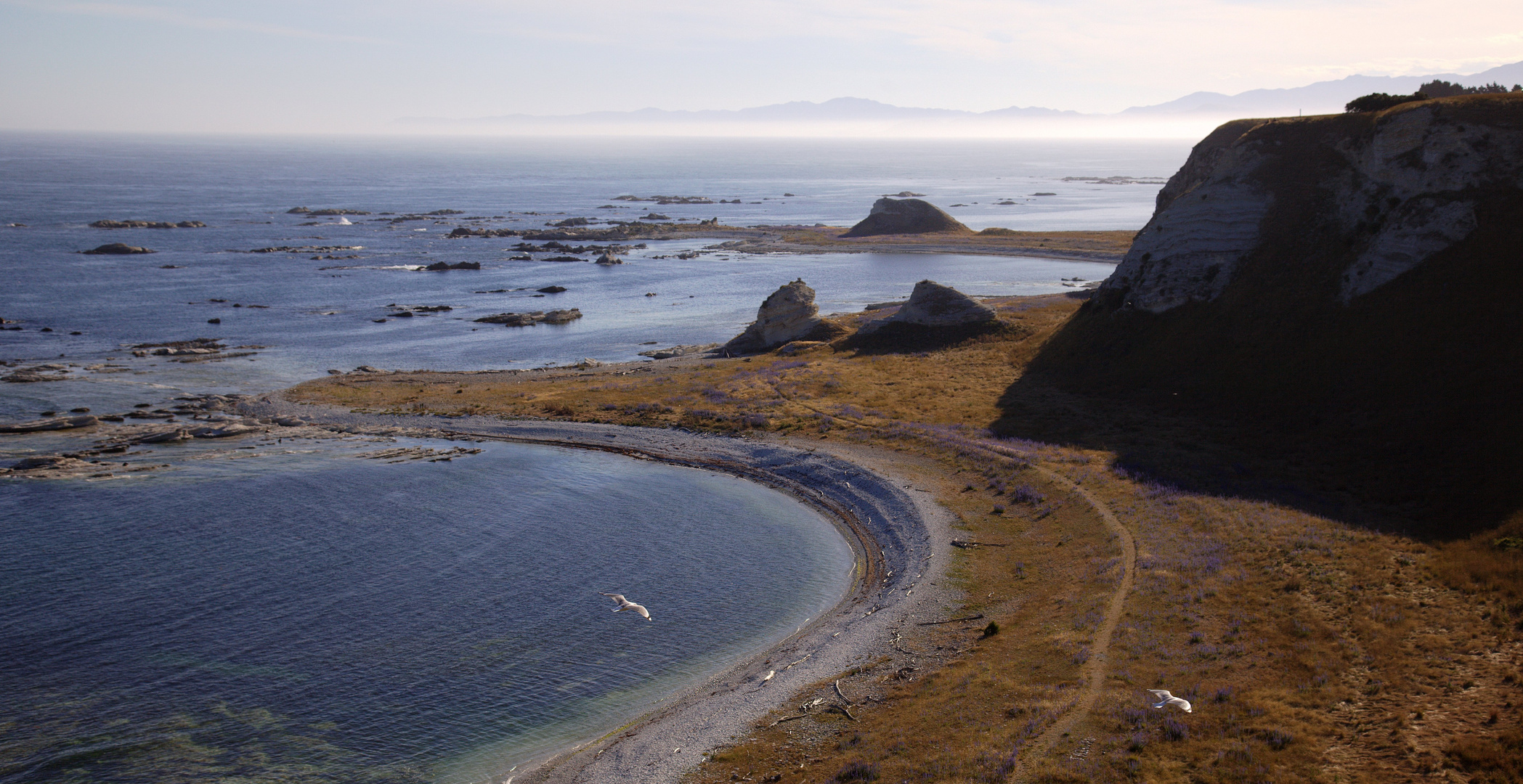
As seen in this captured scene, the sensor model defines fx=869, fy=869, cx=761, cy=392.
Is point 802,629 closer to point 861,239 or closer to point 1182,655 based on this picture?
point 1182,655

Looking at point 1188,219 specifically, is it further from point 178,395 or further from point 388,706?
point 178,395

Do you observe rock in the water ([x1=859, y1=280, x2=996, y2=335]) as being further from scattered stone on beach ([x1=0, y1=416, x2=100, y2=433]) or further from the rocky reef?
the rocky reef

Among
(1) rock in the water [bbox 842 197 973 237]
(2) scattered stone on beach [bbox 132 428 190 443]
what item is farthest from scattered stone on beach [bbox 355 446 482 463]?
(1) rock in the water [bbox 842 197 973 237]

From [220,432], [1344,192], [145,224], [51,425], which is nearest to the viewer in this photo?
[1344,192]

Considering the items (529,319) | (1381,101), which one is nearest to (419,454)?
(529,319)

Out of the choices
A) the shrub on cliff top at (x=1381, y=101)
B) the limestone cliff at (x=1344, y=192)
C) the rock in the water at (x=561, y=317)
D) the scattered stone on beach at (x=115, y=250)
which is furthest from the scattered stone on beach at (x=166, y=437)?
the scattered stone on beach at (x=115, y=250)

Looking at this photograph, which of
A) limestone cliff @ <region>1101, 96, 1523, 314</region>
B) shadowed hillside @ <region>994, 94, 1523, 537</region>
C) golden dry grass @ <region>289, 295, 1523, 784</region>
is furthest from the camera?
limestone cliff @ <region>1101, 96, 1523, 314</region>
